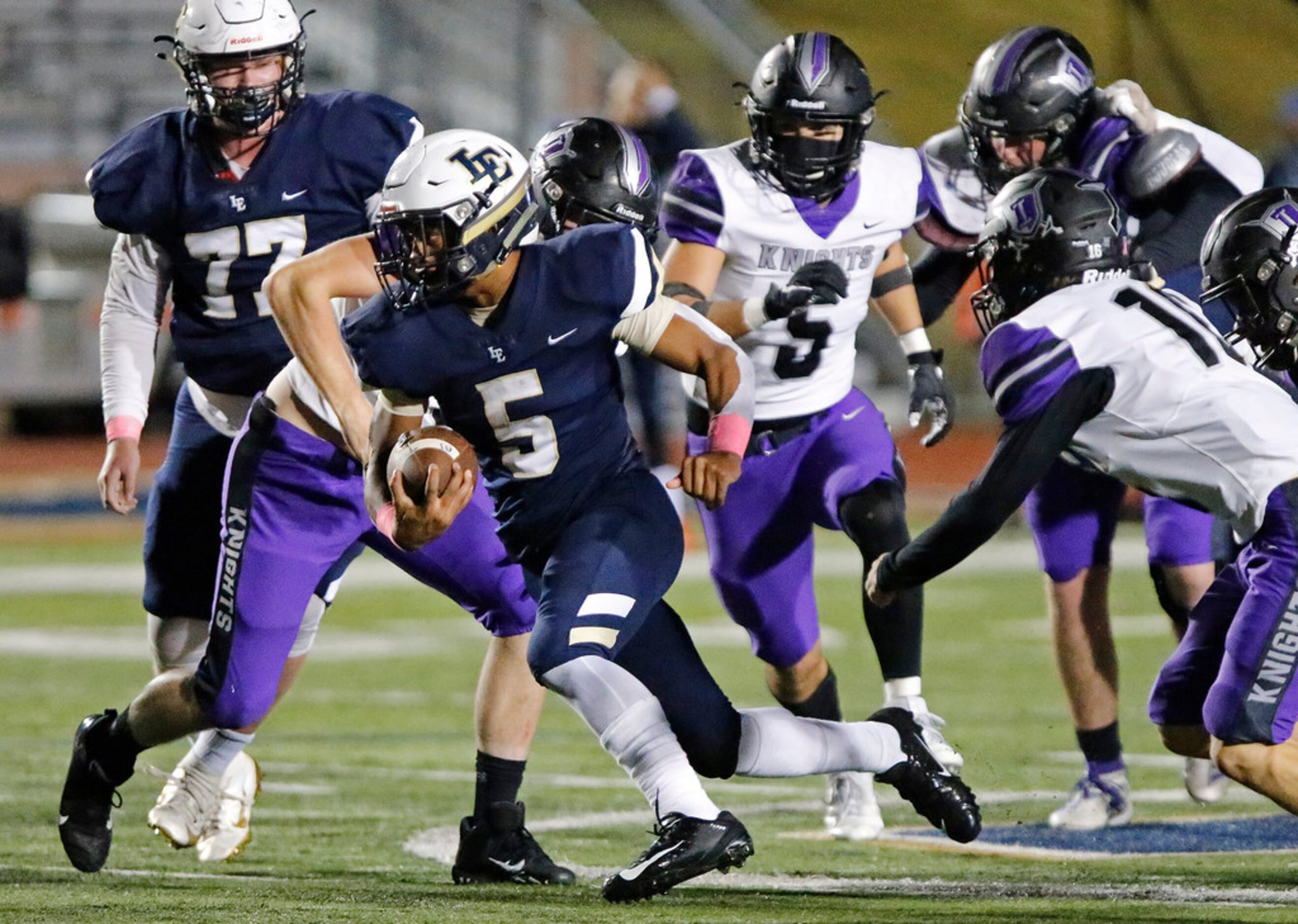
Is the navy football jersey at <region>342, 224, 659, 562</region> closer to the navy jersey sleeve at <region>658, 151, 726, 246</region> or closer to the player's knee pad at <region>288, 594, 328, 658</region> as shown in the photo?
the player's knee pad at <region>288, 594, 328, 658</region>

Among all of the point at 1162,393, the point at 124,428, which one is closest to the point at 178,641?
the point at 124,428

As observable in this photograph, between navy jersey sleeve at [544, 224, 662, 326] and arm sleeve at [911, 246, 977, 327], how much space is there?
158 centimetres

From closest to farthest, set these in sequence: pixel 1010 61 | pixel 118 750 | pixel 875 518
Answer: pixel 118 750
pixel 875 518
pixel 1010 61

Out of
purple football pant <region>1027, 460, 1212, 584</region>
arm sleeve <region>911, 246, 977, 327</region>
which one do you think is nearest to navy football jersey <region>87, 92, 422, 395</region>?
arm sleeve <region>911, 246, 977, 327</region>

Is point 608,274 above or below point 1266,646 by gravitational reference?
above

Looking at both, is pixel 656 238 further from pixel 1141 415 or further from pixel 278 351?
pixel 1141 415

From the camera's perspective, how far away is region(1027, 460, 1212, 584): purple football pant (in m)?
5.04

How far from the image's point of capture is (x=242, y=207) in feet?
15.2

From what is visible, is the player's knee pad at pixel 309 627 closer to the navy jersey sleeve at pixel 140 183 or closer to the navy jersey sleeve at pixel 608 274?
the navy jersey sleeve at pixel 140 183

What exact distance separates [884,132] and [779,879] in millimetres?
11067

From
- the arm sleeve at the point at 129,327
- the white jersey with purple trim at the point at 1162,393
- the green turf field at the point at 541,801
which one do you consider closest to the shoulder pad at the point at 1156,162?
the white jersey with purple trim at the point at 1162,393

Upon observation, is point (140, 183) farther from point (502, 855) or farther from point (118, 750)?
point (502, 855)

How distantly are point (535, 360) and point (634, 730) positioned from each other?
0.74 metres

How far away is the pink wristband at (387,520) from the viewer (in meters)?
3.99
